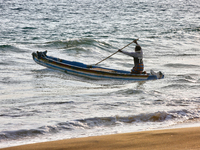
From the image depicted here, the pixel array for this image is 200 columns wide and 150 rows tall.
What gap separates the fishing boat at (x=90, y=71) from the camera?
9.79 m

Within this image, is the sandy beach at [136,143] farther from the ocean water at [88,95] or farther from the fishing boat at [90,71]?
the fishing boat at [90,71]

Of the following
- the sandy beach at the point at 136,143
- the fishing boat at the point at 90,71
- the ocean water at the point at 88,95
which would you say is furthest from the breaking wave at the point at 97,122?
the fishing boat at the point at 90,71

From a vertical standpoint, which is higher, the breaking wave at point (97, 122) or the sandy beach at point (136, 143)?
the sandy beach at point (136, 143)

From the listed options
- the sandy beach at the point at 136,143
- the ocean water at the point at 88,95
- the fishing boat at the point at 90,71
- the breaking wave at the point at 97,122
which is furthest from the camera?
the fishing boat at the point at 90,71

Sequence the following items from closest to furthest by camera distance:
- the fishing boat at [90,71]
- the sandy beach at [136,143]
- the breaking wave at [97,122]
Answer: the sandy beach at [136,143]
the breaking wave at [97,122]
the fishing boat at [90,71]

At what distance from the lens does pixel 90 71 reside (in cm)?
1023

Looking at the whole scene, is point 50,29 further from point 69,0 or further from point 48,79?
point 69,0

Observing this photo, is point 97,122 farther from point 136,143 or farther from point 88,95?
point 88,95

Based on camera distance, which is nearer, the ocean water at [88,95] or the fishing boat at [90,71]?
the ocean water at [88,95]

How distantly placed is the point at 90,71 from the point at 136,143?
6.79m

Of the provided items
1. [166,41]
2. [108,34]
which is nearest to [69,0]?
[108,34]

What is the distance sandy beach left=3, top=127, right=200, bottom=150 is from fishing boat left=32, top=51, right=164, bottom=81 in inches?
230

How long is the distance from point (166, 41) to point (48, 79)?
512 inches

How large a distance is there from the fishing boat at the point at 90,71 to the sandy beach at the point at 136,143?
584 cm
